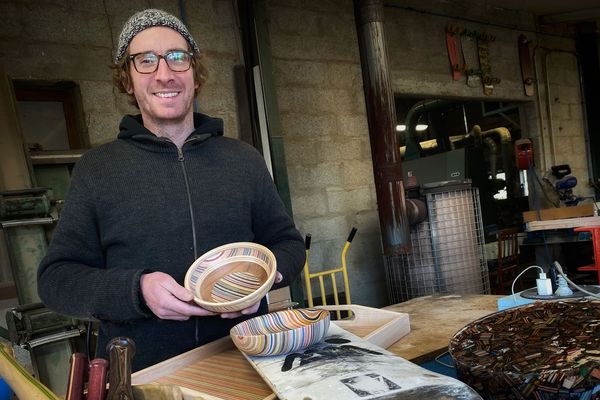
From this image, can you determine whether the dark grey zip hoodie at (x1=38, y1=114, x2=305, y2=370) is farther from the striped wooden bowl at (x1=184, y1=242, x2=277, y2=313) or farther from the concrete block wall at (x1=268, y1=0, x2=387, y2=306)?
the concrete block wall at (x1=268, y1=0, x2=387, y2=306)

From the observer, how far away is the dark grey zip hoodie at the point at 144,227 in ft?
3.82

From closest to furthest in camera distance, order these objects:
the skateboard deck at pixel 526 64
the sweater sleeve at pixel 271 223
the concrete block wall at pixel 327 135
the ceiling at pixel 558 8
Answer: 1. the sweater sleeve at pixel 271 223
2. the concrete block wall at pixel 327 135
3. the ceiling at pixel 558 8
4. the skateboard deck at pixel 526 64

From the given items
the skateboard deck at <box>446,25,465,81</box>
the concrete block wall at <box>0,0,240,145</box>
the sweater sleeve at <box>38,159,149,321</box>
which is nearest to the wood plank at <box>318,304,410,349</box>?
the sweater sleeve at <box>38,159,149,321</box>

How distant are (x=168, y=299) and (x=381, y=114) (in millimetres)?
2487

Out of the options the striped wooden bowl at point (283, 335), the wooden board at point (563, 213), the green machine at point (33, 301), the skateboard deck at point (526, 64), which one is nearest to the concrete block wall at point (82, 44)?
the green machine at point (33, 301)

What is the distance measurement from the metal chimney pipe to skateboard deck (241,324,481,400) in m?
2.28

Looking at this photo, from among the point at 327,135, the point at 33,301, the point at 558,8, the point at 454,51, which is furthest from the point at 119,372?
the point at 558,8

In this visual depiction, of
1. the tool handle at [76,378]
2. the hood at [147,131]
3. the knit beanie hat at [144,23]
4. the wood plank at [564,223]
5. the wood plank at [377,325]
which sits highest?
the knit beanie hat at [144,23]

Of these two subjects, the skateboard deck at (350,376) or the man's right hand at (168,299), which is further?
the man's right hand at (168,299)

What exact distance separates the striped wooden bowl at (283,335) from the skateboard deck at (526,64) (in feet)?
18.2

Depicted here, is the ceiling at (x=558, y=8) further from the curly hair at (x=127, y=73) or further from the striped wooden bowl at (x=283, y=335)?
the striped wooden bowl at (x=283, y=335)

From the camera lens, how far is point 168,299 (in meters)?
0.98

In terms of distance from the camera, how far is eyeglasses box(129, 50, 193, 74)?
126cm

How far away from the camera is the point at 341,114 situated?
3906 millimetres
